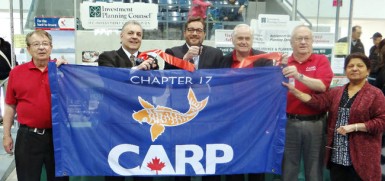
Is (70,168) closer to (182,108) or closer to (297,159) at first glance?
(182,108)

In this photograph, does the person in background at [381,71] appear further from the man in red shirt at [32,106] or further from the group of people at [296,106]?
the man in red shirt at [32,106]

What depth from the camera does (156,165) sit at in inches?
129

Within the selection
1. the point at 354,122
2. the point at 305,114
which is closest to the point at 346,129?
the point at 354,122

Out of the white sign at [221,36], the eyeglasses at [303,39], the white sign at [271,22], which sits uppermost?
the white sign at [271,22]

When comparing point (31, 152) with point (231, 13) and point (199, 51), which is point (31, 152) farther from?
point (231, 13)

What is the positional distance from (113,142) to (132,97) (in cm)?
39

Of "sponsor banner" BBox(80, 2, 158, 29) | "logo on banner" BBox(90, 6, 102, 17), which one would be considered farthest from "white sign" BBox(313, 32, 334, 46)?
"logo on banner" BBox(90, 6, 102, 17)

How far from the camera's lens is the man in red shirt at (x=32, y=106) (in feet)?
9.77

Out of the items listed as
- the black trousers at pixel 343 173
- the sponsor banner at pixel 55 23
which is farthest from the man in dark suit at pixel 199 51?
the sponsor banner at pixel 55 23

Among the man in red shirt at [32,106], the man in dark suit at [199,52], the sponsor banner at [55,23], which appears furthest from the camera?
the sponsor banner at [55,23]

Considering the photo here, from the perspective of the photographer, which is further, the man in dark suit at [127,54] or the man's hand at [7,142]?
the man in dark suit at [127,54]

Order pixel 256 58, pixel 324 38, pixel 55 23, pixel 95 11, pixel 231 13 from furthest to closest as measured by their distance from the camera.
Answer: pixel 231 13 → pixel 55 23 → pixel 324 38 → pixel 95 11 → pixel 256 58

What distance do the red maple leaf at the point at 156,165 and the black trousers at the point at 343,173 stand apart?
4.53ft

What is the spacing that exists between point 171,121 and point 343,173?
1.43 m
